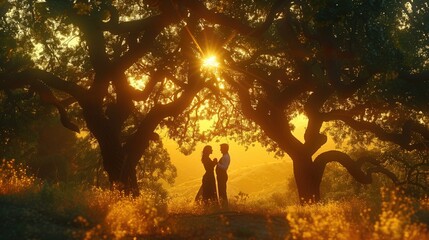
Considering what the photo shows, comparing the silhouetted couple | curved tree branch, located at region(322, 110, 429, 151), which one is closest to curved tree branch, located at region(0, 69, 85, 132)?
the silhouetted couple

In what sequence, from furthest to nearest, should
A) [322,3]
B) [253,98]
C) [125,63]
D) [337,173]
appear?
1. [337,173]
2. [253,98]
3. [125,63]
4. [322,3]

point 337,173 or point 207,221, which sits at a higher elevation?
point 337,173

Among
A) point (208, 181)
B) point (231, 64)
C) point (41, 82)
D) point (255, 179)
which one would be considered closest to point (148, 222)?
point (208, 181)

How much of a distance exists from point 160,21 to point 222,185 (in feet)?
21.3

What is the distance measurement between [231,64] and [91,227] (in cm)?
1288

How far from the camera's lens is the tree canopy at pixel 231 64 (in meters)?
13.2

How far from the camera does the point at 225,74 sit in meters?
20.8

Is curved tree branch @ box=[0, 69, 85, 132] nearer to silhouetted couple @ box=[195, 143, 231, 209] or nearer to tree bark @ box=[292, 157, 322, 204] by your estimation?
silhouetted couple @ box=[195, 143, 231, 209]

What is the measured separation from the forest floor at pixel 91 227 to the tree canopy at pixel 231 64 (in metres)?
4.33

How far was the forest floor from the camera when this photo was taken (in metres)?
7.65

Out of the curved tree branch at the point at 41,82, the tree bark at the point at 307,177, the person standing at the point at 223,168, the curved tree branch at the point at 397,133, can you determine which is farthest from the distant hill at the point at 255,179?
the curved tree branch at the point at 41,82

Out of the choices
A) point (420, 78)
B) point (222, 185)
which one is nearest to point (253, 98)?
point (222, 185)

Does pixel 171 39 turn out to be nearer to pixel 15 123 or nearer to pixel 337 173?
pixel 15 123

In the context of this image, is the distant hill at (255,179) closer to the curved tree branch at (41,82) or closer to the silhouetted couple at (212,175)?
the silhouetted couple at (212,175)
